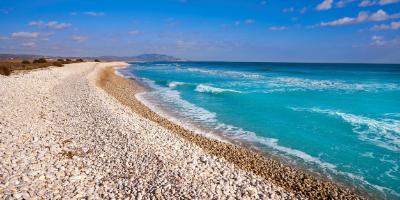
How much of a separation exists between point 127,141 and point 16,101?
33.3ft

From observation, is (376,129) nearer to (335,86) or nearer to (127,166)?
(127,166)

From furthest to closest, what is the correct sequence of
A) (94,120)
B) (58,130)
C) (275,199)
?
1. (94,120)
2. (58,130)
3. (275,199)

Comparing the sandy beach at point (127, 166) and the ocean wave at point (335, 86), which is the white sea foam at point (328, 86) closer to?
the ocean wave at point (335, 86)

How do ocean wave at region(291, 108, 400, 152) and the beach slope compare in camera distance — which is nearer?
the beach slope

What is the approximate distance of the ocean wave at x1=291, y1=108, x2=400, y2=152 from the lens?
14.3 metres

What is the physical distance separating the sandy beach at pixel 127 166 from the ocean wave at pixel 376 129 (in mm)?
6020

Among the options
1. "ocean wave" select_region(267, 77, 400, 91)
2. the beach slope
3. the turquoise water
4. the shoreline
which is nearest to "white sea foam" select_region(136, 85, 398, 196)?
the turquoise water

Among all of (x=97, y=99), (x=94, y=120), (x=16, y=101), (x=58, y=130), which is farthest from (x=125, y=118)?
(x=16, y=101)

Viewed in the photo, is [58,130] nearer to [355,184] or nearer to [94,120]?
[94,120]

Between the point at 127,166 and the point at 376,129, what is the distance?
13.3 meters

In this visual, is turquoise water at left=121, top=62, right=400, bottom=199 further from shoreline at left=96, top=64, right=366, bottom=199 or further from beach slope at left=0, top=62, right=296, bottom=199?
beach slope at left=0, top=62, right=296, bottom=199

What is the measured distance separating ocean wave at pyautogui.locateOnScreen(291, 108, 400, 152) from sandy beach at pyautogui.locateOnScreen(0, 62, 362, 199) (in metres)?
6.02

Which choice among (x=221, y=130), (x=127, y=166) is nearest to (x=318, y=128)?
(x=221, y=130)

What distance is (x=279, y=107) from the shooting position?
23469 millimetres
